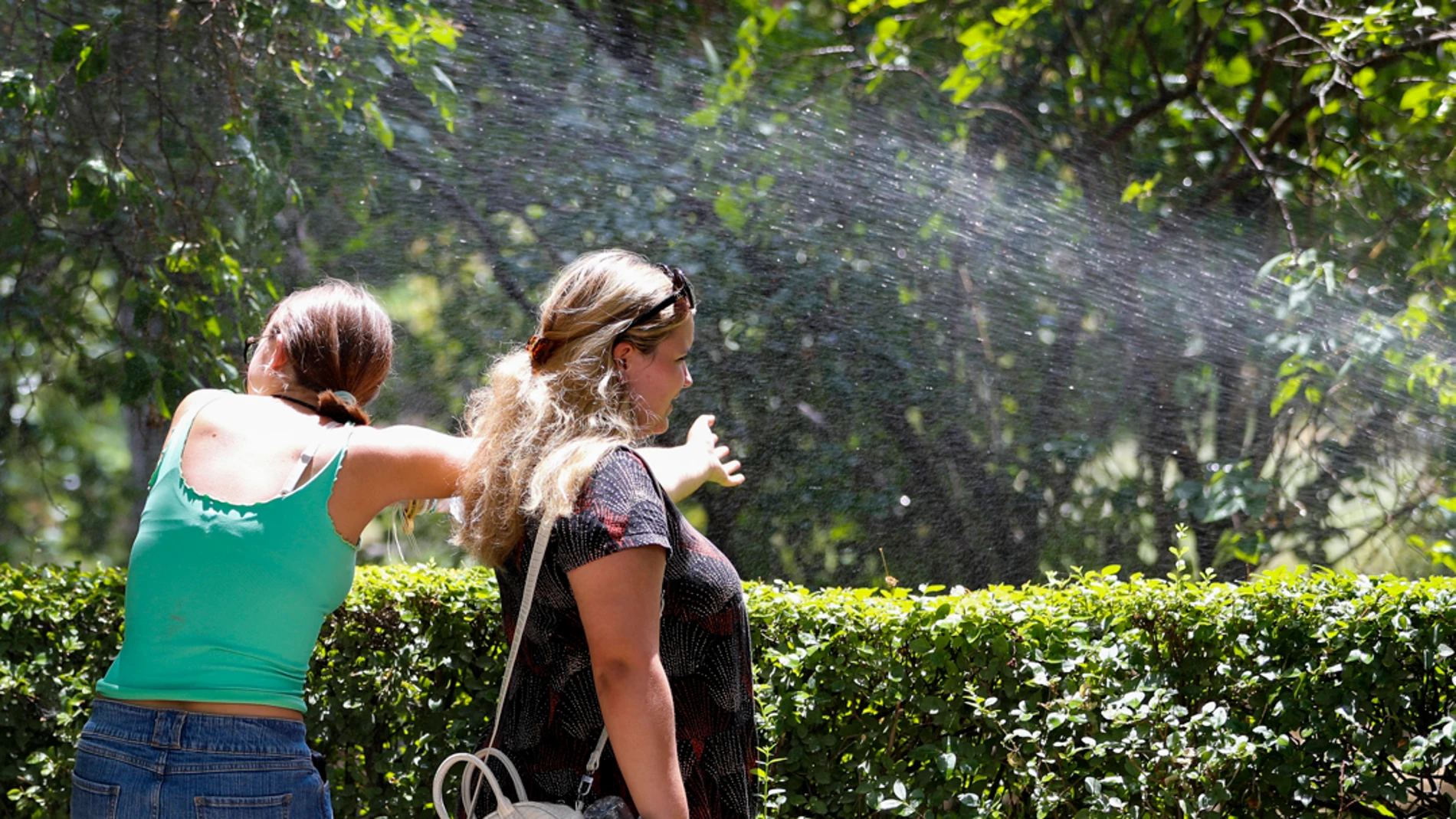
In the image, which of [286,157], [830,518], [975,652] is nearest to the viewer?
[975,652]

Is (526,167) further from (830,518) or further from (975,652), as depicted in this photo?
(975,652)

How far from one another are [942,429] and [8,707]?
3.33m

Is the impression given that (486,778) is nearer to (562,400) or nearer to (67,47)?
(562,400)

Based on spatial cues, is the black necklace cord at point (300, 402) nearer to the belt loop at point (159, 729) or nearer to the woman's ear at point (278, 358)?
the woman's ear at point (278, 358)

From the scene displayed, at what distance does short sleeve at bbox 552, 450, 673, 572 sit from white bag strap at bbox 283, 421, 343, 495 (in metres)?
0.36

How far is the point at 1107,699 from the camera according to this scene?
2.26 metres

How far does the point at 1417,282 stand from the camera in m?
4.85

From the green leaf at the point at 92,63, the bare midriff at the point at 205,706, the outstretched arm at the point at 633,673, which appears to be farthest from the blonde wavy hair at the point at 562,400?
the green leaf at the point at 92,63

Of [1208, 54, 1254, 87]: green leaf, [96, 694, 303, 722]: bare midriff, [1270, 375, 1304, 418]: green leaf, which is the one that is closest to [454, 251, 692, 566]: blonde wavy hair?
[96, 694, 303, 722]: bare midriff

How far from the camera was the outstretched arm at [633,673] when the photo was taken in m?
1.45

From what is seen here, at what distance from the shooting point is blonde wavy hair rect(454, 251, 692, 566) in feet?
5.14

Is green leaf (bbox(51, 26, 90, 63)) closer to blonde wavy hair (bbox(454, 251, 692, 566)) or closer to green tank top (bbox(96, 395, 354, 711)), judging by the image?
green tank top (bbox(96, 395, 354, 711))

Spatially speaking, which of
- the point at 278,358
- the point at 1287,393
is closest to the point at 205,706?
the point at 278,358

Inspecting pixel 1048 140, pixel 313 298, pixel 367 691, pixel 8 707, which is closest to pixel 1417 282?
pixel 1048 140
